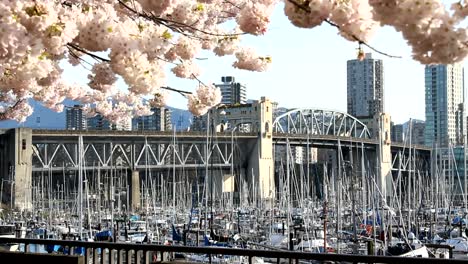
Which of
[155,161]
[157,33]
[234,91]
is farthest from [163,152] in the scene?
[157,33]

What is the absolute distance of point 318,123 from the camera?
137m

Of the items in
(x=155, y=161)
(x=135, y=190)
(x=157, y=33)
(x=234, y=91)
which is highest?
(x=234, y=91)

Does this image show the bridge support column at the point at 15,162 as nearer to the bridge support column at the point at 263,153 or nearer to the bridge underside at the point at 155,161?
the bridge underside at the point at 155,161

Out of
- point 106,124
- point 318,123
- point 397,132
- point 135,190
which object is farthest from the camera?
point 397,132

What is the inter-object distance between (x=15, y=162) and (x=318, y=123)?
256 ft

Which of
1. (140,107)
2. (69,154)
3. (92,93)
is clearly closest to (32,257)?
(92,93)

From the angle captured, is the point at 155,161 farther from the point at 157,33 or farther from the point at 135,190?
the point at 157,33

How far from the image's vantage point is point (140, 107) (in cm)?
1714

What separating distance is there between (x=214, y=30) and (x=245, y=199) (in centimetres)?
5254

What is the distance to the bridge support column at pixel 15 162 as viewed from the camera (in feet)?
217

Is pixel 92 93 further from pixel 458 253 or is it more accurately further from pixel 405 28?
pixel 458 253

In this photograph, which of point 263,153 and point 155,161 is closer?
point 155,161

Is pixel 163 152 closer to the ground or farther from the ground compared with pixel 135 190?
farther from the ground

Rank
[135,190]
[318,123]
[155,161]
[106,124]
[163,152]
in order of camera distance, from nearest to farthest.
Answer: [135,190] < [106,124] < [163,152] < [155,161] < [318,123]
